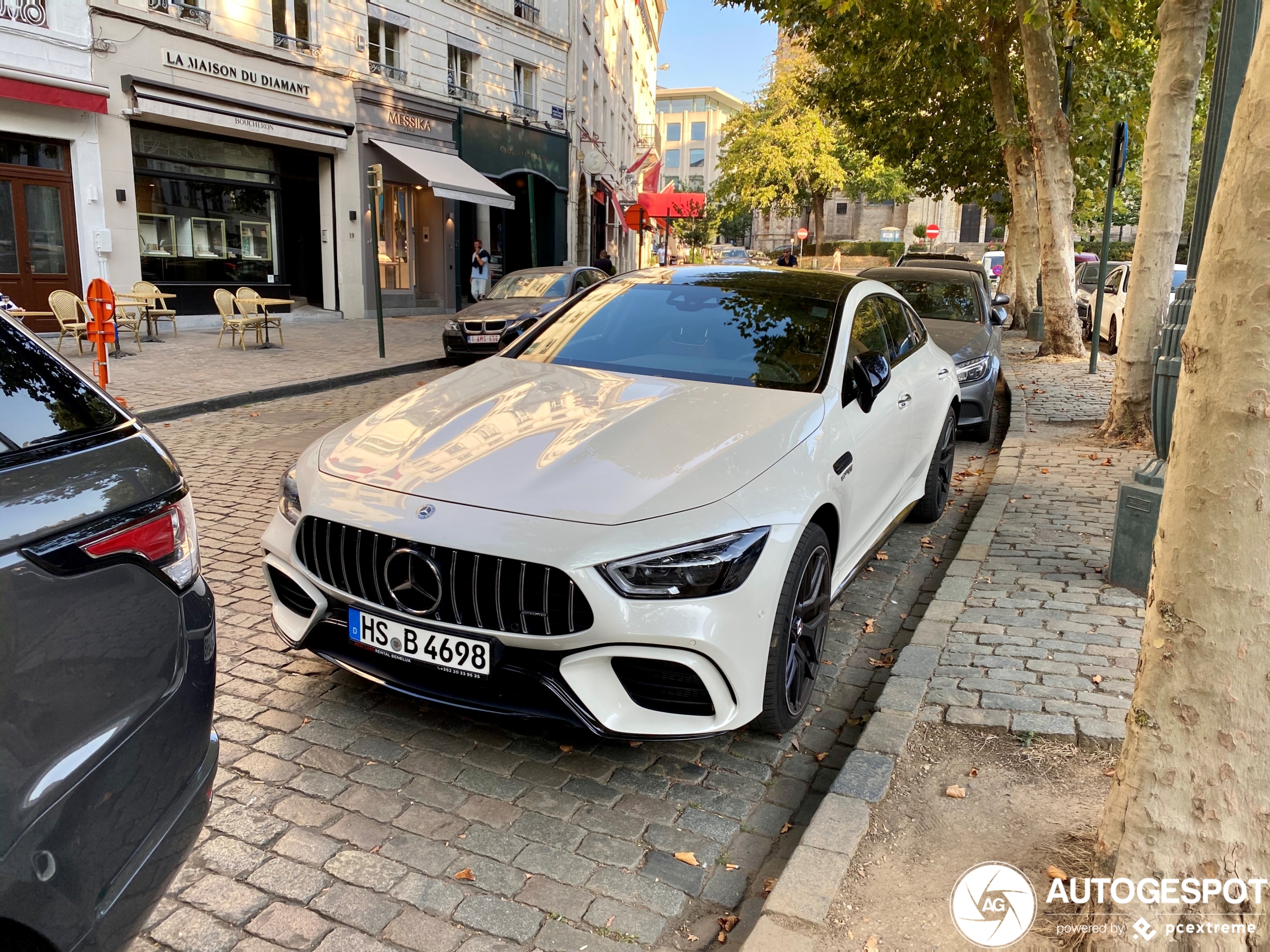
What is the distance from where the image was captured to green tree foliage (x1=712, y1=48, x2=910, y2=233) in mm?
50000

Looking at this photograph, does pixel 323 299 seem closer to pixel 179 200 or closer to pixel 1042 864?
pixel 179 200

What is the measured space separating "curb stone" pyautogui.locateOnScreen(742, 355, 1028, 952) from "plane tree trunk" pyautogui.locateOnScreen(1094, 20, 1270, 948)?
77cm

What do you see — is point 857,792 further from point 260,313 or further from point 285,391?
point 260,313

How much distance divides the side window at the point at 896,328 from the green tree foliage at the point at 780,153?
45543mm

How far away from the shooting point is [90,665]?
1.69 metres

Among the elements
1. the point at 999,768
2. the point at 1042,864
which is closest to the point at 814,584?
the point at 999,768

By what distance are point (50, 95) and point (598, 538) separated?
17.1 metres

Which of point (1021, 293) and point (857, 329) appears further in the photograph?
point (1021, 293)

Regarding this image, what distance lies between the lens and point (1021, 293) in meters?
21.3

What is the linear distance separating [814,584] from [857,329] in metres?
1.63

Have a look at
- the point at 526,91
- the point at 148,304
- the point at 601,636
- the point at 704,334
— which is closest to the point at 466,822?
the point at 601,636

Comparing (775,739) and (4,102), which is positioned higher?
(4,102)

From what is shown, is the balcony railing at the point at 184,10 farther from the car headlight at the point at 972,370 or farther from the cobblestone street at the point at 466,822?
the cobblestone street at the point at 466,822

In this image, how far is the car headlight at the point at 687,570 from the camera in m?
2.87
